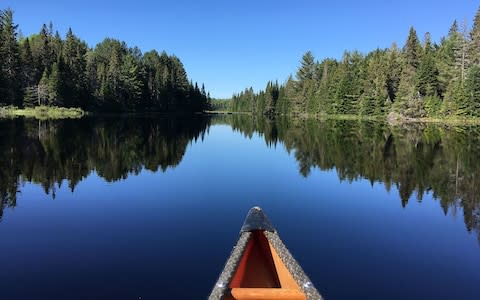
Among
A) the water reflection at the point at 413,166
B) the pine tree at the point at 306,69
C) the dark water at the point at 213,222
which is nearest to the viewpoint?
the dark water at the point at 213,222

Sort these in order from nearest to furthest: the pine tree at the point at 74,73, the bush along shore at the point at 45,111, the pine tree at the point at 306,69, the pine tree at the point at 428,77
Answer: the bush along shore at the point at 45,111, the pine tree at the point at 428,77, the pine tree at the point at 74,73, the pine tree at the point at 306,69

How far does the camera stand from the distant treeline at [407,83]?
65688 mm

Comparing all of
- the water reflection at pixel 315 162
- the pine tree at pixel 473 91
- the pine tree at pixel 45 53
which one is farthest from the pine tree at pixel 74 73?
the pine tree at pixel 473 91

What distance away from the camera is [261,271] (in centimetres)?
728

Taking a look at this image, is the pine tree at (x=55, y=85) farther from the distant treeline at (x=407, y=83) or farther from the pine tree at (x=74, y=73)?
the distant treeline at (x=407, y=83)

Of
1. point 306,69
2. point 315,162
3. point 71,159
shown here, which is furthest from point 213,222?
point 306,69

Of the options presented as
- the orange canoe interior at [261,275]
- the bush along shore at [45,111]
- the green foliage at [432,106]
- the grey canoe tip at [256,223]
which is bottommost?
the orange canoe interior at [261,275]

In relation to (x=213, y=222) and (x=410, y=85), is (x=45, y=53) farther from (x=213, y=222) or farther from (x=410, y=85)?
(x=213, y=222)

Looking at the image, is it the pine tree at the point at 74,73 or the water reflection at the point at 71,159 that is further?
the pine tree at the point at 74,73

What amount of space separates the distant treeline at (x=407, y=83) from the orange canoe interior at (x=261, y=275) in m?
64.4

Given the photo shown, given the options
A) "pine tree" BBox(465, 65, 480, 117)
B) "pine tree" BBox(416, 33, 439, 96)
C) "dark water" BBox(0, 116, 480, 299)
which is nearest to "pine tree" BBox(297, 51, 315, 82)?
"pine tree" BBox(416, 33, 439, 96)

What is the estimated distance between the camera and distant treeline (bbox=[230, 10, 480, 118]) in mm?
65688

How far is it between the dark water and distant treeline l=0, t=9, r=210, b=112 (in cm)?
5583

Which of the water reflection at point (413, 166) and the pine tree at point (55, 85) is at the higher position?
the pine tree at point (55, 85)
